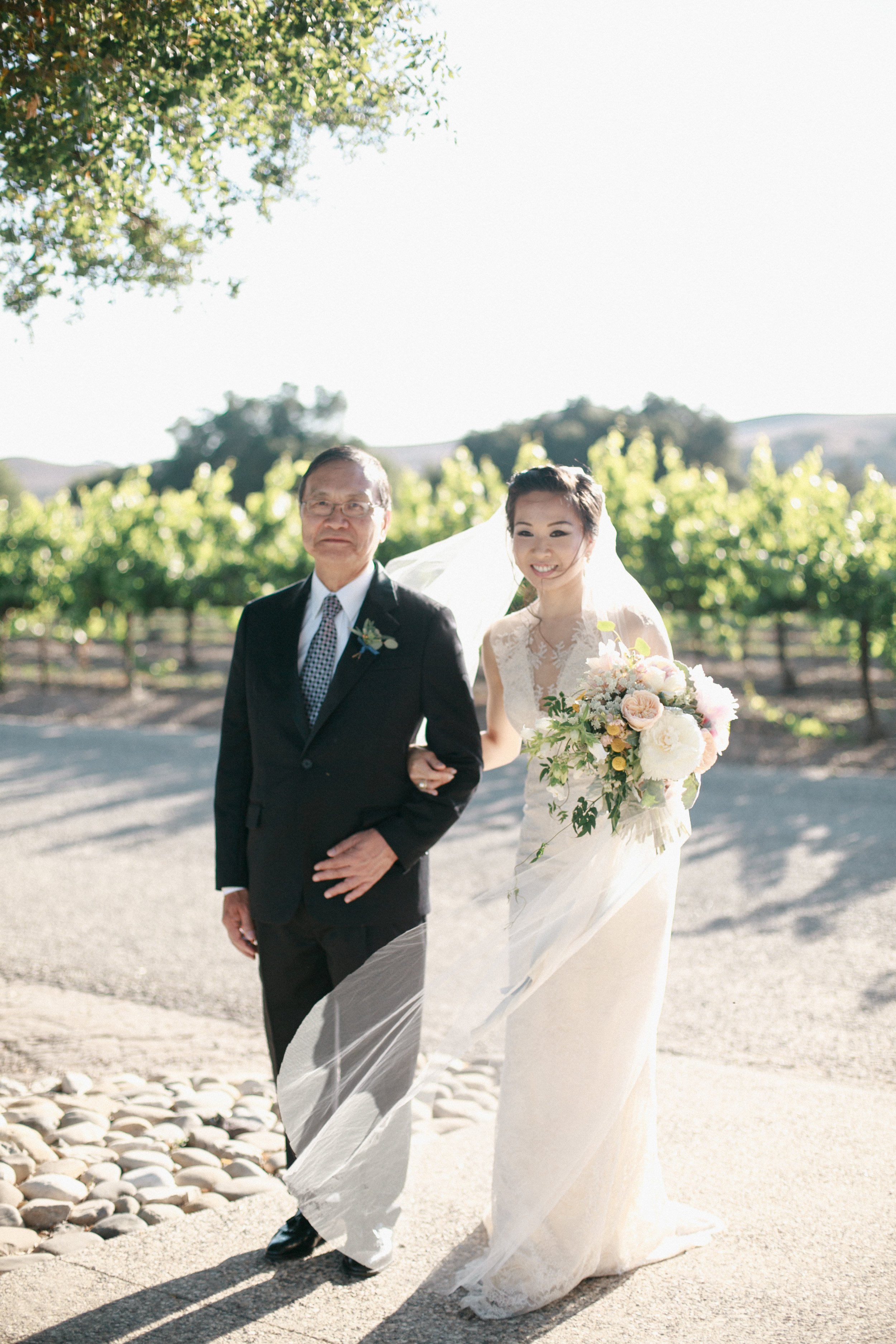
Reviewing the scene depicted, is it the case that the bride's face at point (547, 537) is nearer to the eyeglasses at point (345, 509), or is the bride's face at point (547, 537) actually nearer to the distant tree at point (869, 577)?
the eyeglasses at point (345, 509)

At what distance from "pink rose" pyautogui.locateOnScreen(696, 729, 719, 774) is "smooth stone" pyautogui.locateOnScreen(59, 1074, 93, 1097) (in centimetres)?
300

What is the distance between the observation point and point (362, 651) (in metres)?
3.12

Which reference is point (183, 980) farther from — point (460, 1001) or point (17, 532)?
point (17, 532)

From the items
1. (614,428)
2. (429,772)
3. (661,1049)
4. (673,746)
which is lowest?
(661,1049)

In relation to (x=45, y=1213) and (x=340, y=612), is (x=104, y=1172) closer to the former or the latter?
(x=45, y=1213)

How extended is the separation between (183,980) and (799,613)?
11.6 metres

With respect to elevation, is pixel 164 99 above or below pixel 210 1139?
above

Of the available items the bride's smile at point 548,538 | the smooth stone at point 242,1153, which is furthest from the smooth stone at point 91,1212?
the bride's smile at point 548,538

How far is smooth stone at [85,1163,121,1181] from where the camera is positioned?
3607mm

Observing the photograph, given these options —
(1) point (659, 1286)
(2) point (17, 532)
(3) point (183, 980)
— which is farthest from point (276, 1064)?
(2) point (17, 532)

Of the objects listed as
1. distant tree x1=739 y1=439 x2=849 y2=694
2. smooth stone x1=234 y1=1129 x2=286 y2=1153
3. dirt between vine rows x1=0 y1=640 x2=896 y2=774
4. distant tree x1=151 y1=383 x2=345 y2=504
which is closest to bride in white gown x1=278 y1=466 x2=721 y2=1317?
smooth stone x1=234 y1=1129 x2=286 y2=1153

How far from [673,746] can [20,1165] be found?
265cm

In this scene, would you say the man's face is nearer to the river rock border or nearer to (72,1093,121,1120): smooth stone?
the river rock border

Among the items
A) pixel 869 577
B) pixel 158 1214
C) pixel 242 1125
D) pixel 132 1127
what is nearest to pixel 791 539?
pixel 869 577
